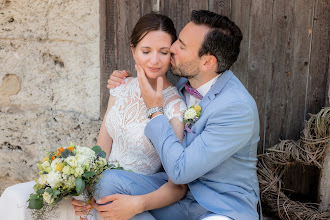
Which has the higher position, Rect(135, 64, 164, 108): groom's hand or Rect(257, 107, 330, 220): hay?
Rect(135, 64, 164, 108): groom's hand

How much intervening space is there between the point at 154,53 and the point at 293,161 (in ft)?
4.42

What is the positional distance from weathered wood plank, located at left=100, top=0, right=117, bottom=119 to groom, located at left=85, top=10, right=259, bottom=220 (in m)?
0.83

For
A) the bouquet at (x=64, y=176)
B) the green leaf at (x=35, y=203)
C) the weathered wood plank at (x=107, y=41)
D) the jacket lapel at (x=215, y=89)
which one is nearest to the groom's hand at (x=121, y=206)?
the bouquet at (x=64, y=176)

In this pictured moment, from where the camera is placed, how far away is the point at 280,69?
3.18 m

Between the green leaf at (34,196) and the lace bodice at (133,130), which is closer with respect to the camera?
the green leaf at (34,196)

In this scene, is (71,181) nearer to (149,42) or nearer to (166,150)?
(166,150)

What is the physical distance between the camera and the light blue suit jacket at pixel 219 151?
90.4 inches

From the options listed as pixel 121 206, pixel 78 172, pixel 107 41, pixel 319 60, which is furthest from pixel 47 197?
pixel 319 60

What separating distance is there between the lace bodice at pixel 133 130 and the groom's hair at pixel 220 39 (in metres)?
0.41

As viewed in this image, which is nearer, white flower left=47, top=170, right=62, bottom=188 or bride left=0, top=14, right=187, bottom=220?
white flower left=47, top=170, right=62, bottom=188

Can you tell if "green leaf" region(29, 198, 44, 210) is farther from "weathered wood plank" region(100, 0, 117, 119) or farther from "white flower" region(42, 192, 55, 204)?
"weathered wood plank" region(100, 0, 117, 119)

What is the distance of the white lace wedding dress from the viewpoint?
101 inches

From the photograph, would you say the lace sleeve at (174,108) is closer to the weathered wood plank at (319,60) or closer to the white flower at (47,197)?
the white flower at (47,197)

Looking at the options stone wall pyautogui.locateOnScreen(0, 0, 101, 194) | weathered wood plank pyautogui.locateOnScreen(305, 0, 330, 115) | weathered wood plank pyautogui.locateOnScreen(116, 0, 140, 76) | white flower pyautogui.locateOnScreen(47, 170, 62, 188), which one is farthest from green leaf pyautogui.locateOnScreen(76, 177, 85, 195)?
weathered wood plank pyautogui.locateOnScreen(305, 0, 330, 115)
